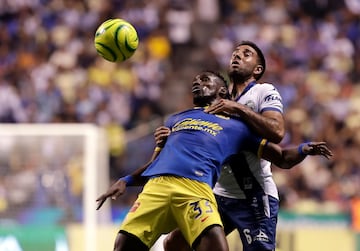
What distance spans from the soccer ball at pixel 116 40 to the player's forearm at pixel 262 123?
115 centimetres

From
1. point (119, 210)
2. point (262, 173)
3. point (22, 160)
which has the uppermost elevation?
point (262, 173)

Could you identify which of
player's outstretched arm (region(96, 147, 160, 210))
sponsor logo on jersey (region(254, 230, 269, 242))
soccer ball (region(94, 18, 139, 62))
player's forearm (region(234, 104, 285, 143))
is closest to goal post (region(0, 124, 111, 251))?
soccer ball (region(94, 18, 139, 62))

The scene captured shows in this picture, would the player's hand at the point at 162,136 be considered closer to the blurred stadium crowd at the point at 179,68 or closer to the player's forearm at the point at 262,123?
the player's forearm at the point at 262,123

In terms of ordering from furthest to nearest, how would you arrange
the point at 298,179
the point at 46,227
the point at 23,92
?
the point at 23,92 < the point at 298,179 < the point at 46,227

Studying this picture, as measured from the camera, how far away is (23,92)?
16.6 metres

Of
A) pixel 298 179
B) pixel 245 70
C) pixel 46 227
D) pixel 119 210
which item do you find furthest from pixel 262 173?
pixel 298 179

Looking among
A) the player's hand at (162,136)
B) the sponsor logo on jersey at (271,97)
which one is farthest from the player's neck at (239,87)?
the player's hand at (162,136)

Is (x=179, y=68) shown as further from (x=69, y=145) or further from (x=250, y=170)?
(x=250, y=170)

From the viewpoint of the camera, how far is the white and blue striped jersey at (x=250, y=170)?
7.01m

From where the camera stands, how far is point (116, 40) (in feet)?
24.1

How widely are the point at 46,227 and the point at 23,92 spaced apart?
16.3 feet

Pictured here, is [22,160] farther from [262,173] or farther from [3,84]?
[262,173]

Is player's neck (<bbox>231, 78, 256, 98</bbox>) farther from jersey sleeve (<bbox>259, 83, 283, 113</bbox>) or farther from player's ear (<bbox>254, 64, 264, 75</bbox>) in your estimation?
jersey sleeve (<bbox>259, 83, 283, 113</bbox>)

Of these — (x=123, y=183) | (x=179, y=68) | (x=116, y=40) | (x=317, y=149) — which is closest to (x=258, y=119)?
(x=317, y=149)
